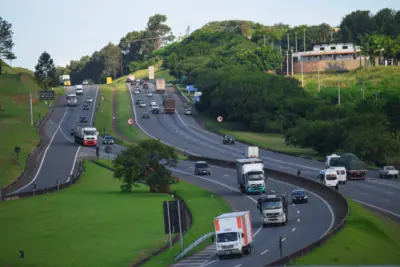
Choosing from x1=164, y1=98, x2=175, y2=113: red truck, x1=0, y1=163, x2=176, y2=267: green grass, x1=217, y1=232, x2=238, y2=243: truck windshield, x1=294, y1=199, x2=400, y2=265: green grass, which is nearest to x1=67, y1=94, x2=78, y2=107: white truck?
x1=164, y1=98, x2=175, y2=113: red truck

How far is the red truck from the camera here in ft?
576

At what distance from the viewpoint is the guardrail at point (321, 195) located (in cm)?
4456

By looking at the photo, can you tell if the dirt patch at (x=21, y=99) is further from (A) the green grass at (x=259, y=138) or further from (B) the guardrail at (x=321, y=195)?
(B) the guardrail at (x=321, y=195)

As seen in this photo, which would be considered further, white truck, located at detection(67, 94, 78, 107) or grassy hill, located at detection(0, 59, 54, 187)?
white truck, located at detection(67, 94, 78, 107)

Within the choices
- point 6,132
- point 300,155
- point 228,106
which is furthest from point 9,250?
point 228,106

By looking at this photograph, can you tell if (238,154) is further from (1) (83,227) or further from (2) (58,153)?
(1) (83,227)

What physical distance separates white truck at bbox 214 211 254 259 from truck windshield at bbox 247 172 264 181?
28.4m

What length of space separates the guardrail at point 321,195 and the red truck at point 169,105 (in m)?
69.4

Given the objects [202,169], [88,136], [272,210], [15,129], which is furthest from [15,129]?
[272,210]

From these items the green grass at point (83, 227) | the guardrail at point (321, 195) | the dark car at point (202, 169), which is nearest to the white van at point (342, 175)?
the guardrail at point (321, 195)

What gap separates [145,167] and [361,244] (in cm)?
3644

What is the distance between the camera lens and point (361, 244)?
5291cm

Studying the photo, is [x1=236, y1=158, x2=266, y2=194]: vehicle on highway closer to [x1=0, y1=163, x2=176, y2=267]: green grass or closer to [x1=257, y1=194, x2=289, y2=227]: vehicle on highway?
[x1=0, y1=163, x2=176, y2=267]: green grass

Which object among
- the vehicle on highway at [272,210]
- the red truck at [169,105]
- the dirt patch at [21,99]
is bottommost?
the vehicle on highway at [272,210]
